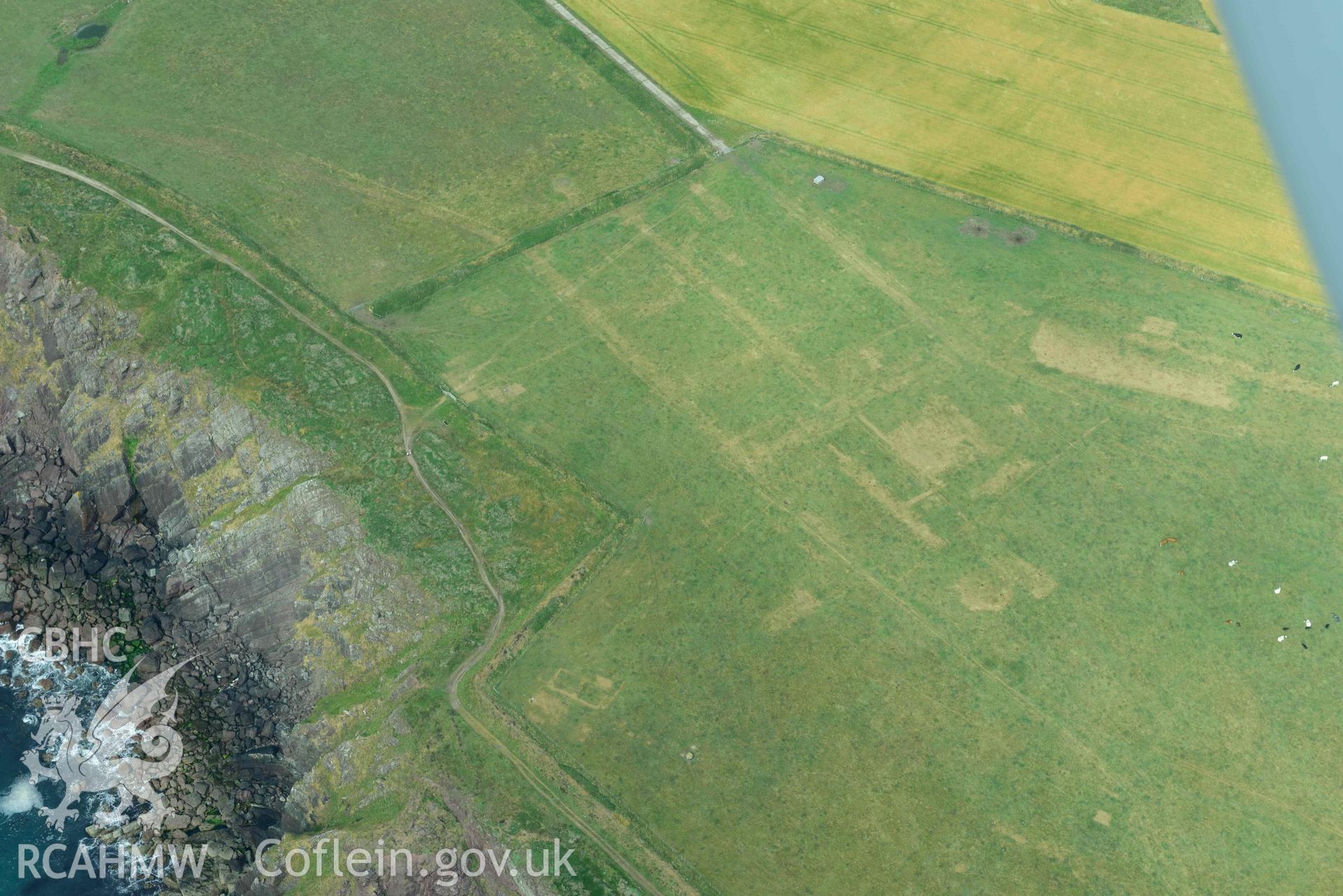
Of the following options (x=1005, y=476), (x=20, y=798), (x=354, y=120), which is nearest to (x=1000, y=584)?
(x=1005, y=476)

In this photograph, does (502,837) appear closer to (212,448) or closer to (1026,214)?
(212,448)

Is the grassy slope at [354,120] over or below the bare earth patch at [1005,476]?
over

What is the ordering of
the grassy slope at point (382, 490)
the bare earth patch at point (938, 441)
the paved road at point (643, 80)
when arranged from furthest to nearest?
the paved road at point (643, 80)
the bare earth patch at point (938, 441)
the grassy slope at point (382, 490)

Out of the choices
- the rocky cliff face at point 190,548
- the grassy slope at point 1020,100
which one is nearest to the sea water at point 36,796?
the rocky cliff face at point 190,548

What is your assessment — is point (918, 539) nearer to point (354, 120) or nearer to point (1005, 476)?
point (1005, 476)

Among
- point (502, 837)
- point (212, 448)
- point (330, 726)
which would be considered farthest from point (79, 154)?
point (502, 837)

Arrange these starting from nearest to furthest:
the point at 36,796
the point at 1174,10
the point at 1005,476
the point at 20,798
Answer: the point at 20,798 → the point at 36,796 → the point at 1005,476 → the point at 1174,10

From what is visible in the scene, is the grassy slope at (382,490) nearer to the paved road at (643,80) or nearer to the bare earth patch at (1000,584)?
the bare earth patch at (1000,584)
